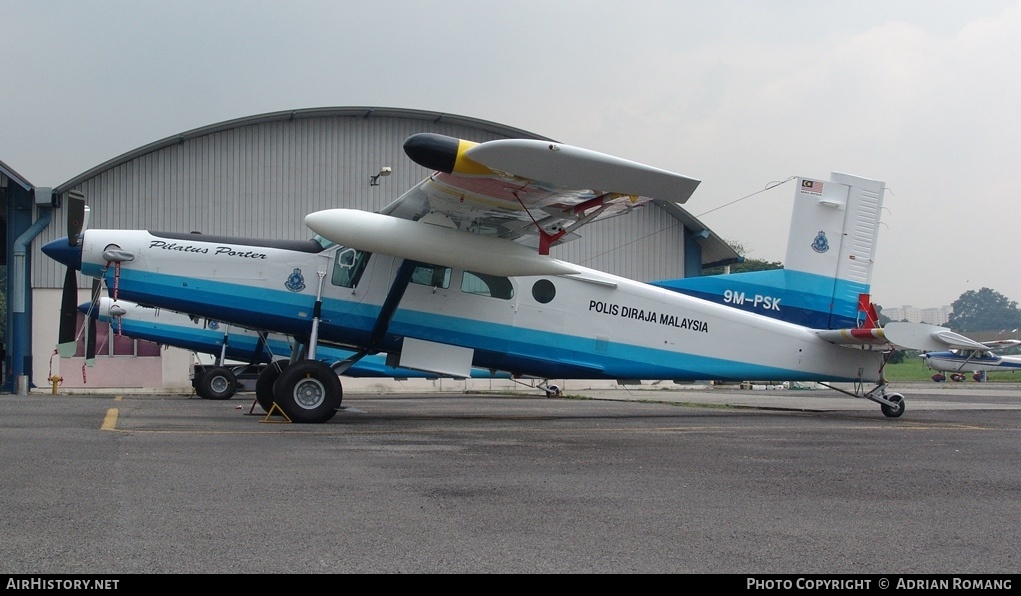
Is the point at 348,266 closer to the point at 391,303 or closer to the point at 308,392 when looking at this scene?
the point at 391,303

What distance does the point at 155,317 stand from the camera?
862 inches

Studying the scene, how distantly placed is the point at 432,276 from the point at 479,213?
1650 mm

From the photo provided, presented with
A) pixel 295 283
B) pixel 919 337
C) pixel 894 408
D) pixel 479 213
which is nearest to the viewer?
pixel 479 213

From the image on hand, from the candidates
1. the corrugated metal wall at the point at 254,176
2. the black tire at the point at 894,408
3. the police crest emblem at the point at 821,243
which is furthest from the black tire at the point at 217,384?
the black tire at the point at 894,408

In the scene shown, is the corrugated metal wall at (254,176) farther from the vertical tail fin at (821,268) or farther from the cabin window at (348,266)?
the cabin window at (348,266)

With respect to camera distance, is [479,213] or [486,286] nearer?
[479,213]

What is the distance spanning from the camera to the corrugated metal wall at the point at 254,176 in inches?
1112

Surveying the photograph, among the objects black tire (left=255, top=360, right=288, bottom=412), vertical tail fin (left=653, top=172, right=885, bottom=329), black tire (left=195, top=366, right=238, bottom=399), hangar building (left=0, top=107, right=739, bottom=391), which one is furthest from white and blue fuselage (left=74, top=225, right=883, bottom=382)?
hangar building (left=0, top=107, right=739, bottom=391)

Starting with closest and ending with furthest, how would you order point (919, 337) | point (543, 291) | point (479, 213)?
point (479, 213) → point (919, 337) → point (543, 291)

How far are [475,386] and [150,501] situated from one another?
2593 centimetres

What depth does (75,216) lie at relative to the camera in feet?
37.9

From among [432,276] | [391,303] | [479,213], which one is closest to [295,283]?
[391,303]

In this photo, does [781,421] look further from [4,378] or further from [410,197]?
[4,378]

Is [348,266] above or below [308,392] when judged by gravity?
above
